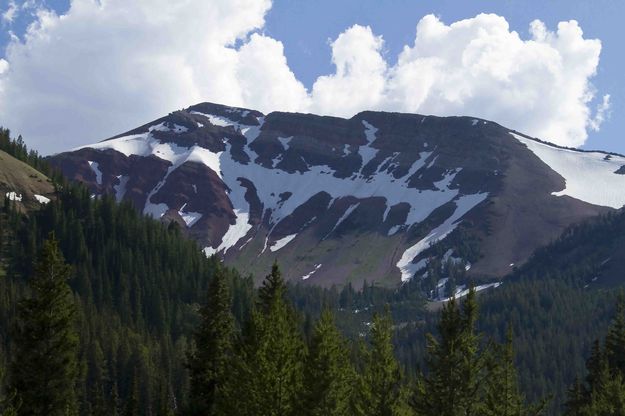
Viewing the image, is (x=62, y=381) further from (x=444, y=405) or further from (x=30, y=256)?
(x=30, y=256)

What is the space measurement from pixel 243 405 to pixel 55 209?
535ft

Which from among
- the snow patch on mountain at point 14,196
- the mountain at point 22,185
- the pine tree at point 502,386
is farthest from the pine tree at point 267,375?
the snow patch on mountain at point 14,196

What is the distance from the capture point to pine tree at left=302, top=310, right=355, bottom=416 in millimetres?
33906

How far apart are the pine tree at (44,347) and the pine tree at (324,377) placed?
12.1m

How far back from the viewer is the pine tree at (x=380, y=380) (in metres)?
33.9

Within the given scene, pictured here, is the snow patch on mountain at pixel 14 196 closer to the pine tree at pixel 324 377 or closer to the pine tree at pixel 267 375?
the pine tree at pixel 267 375

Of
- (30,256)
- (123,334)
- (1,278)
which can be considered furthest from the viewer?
(30,256)

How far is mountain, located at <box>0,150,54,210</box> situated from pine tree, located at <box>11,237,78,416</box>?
151963 mm

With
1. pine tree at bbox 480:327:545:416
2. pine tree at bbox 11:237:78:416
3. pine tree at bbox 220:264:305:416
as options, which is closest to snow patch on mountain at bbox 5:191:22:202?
pine tree at bbox 11:237:78:416

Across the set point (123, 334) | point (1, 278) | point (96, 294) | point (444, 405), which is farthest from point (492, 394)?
point (96, 294)

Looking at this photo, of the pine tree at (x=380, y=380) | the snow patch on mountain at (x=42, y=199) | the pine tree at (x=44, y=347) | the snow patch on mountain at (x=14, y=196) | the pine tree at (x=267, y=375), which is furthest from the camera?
the snow patch on mountain at (x=42, y=199)

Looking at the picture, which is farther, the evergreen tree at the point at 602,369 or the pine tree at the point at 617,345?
the pine tree at the point at 617,345

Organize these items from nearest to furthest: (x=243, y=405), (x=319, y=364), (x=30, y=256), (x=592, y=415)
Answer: (x=243, y=405) < (x=319, y=364) < (x=592, y=415) < (x=30, y=256)

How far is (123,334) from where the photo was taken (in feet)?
440
